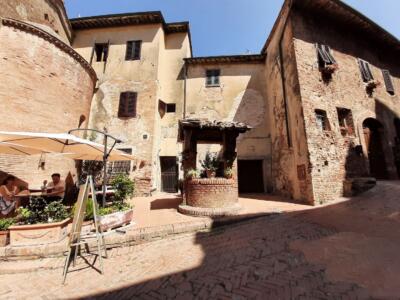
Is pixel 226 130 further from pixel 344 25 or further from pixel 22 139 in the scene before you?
pixel 344 25

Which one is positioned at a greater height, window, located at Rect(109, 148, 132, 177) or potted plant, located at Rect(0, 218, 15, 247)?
window, located at Rect(109, 148, 132, 177)

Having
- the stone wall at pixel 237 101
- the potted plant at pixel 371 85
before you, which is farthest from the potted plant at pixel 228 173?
the potted plant at pixel 371 85

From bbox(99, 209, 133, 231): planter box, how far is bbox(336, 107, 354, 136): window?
1040 centimetres

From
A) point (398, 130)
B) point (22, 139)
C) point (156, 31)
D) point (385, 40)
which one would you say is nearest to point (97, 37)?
point (156, 31)

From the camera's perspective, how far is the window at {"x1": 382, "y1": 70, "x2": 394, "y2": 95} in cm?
1206

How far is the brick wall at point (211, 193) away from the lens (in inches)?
261

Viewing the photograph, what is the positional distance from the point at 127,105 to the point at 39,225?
31.5ft

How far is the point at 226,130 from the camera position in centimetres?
744

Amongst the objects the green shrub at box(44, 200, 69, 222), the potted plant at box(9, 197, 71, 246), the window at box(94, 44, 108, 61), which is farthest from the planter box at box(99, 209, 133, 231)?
the window at box(94, 44, 108, 61)

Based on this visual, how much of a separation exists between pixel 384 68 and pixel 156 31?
15.5 m

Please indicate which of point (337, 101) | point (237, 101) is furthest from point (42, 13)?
point (337, 101)

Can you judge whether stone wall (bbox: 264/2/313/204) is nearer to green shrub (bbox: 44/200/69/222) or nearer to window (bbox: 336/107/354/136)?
window (bbox: 336/107/354/136)

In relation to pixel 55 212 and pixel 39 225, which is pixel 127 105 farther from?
pixel 39 225

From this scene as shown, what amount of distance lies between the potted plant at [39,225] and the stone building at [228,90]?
4953 millimetres
